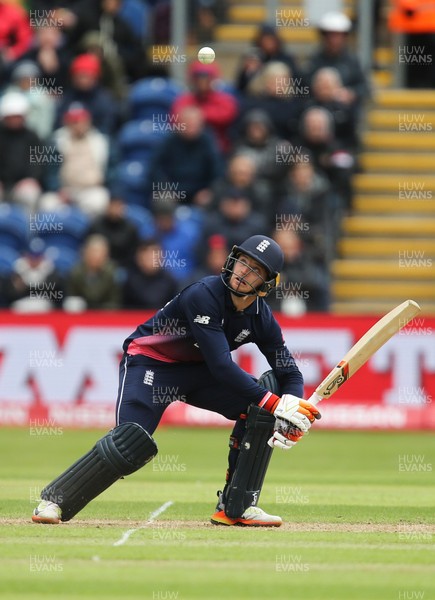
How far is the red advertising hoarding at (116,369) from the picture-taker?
1778cm

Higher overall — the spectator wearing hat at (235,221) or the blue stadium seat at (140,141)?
the blue stadium seat at (140,141)

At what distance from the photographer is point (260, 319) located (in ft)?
33.1

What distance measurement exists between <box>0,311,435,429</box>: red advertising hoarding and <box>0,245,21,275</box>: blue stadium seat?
5.54 ft

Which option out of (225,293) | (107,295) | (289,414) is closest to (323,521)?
(289,414)

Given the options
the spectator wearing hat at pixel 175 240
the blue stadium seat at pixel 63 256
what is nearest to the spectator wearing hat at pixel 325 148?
the spectator wearing hat at pixel 175 240

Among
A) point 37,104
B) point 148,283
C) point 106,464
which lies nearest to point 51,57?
point 37,104

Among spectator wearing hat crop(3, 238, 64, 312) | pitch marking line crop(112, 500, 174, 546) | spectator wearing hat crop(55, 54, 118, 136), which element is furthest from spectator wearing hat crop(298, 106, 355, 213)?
pitch marking line crop(112, 500, 174, 546)

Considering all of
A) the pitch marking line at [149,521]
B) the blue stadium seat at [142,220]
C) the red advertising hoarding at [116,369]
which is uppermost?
the blue stadium seat at [142,220]

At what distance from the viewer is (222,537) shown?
9.38m

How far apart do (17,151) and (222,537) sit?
Result: 12.3 metres

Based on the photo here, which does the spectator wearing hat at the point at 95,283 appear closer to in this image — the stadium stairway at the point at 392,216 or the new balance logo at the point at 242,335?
the stadium stairway at the point at 392,216

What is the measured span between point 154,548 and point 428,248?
12.5m

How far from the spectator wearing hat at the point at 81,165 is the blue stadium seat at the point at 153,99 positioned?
3.25 ft

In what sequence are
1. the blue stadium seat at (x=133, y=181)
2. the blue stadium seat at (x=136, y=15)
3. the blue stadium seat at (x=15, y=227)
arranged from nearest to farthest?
the blue stadium seat at (x=15, y=227), the blue stadium seat at (x=133, y=181), the blue stadium seat at (x=136, y=15)
